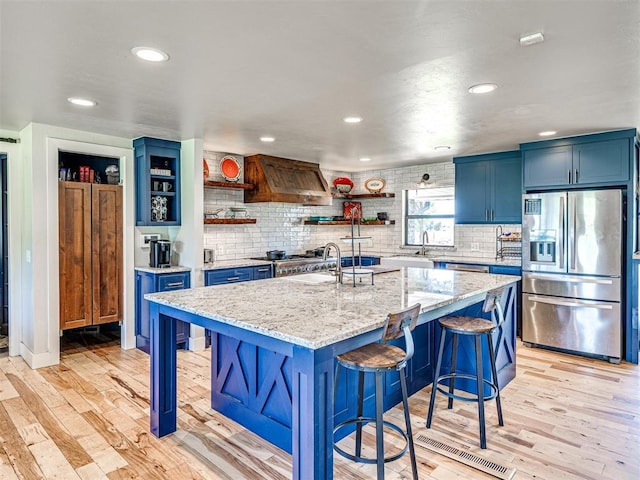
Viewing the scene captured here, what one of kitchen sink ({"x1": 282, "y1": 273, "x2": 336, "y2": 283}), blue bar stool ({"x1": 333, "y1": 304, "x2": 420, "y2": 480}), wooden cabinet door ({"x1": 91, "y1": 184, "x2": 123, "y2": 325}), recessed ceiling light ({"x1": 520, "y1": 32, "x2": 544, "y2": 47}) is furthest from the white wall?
recessed ceiling light ({"x1": 520, "y1": 32, "x2": 544, "y2": 47})

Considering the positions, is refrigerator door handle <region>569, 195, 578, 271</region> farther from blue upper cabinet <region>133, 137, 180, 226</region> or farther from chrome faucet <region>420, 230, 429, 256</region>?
blue upper cabinet <region>133, 137, 180, 226</region>

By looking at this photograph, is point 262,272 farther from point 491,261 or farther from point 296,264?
point 491,261

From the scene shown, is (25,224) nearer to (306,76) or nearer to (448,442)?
(306,76)

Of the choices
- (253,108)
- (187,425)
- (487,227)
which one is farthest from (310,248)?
(187,425)

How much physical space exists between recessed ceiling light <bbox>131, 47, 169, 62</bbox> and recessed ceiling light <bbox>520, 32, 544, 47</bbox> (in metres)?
1.86

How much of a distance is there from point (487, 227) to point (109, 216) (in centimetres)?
477

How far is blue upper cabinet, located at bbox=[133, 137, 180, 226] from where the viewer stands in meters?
4.47

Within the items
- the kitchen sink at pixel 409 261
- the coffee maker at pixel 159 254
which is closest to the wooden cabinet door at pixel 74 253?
the coffee maker at pixel 159 254

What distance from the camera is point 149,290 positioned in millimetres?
4414

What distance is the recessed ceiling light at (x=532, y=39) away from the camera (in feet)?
6.64

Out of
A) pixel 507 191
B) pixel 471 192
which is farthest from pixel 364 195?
pixel 507 191

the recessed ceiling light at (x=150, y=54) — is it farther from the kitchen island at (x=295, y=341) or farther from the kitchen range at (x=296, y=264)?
the kitchen range at (x=296, y=264)

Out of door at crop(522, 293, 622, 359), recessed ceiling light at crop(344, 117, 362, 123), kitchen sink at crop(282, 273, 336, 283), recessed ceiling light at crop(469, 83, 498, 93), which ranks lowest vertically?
door at crop(522, 293, 622, 359)

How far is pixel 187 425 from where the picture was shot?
109 inches
